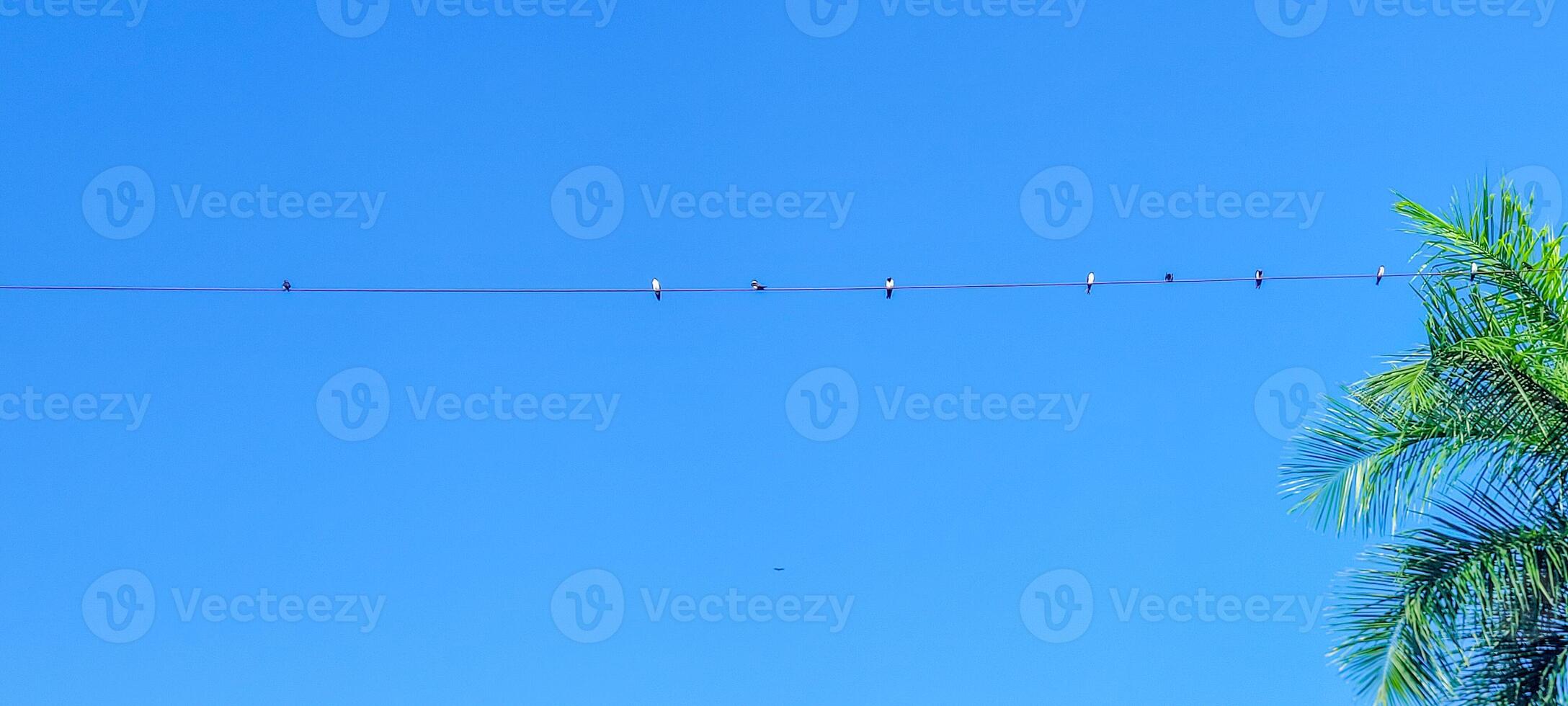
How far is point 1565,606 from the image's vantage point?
10422 millimetres

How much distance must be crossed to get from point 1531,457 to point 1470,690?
151cm

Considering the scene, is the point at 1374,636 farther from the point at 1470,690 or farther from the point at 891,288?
the point at 891,288

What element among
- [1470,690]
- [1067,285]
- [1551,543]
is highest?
[1067,285]

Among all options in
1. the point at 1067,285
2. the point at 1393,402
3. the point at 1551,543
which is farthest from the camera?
the point at 1067,285

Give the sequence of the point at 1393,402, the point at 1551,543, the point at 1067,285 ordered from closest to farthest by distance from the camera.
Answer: the point at 1551,543
the point at 1393,402
the point at 1067,285

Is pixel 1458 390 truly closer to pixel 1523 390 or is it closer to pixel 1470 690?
pixel 1523 390

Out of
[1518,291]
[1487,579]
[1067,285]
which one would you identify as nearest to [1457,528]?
[1487,579]

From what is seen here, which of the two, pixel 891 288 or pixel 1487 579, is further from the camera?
pixel 891 288

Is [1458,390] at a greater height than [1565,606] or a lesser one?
greater

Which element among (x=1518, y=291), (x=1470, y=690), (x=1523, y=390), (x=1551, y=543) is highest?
(x=1518, y=291)

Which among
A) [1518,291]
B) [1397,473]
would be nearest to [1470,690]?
[1397,473]

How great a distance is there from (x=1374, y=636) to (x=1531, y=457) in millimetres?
1546

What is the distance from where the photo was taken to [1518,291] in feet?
36.0

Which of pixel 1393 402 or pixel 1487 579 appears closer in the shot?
pixel 1487 579
